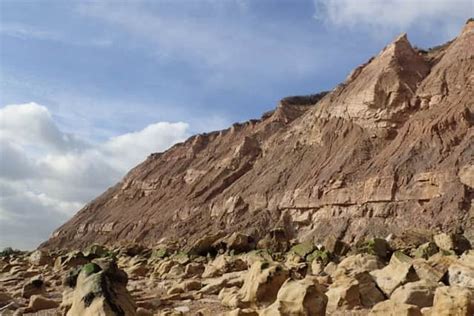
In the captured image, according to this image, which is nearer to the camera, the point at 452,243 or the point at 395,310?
the point at 395,310

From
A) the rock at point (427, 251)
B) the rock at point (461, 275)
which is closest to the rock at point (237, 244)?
the rock at point (427, 251)

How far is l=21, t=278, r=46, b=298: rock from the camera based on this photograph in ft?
57.3

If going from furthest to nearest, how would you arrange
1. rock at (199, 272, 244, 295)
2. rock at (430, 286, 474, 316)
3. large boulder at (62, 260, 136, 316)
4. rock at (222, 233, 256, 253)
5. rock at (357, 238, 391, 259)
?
rock at (222, 233, 256, 253)
rock at (357, 238, 391, 259)
rock at (199, 272, 244, 295)
large boulder at (62, 260, 136, 316)
rock at (430, 286, 474, 316)

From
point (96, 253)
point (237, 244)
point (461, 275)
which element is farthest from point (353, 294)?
point (96, 253)

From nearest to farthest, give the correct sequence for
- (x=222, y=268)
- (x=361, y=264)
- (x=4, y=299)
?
(x=4, y=299), (x=361, y=264), (x=222, y=268)

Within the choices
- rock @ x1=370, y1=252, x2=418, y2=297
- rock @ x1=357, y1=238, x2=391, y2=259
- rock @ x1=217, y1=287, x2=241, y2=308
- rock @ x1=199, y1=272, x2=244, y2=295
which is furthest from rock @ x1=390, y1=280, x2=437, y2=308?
rock @ x1=357, y1=238, x2=391, y2=259

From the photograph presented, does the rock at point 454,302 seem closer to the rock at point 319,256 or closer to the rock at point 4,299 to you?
the rock at point 4,299

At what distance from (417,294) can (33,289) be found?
1264 cm

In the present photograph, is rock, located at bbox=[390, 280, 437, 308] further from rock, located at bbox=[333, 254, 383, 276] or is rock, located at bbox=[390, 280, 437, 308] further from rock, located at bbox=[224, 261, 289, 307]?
rock, located at bbox=[333, 254, 383, 276]

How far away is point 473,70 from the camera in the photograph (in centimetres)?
6147

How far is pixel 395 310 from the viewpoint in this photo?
29.5ft

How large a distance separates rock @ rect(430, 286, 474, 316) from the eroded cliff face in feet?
124

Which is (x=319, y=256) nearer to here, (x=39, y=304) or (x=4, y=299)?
(x=4, y=299)

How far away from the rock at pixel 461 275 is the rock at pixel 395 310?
10.8ft
